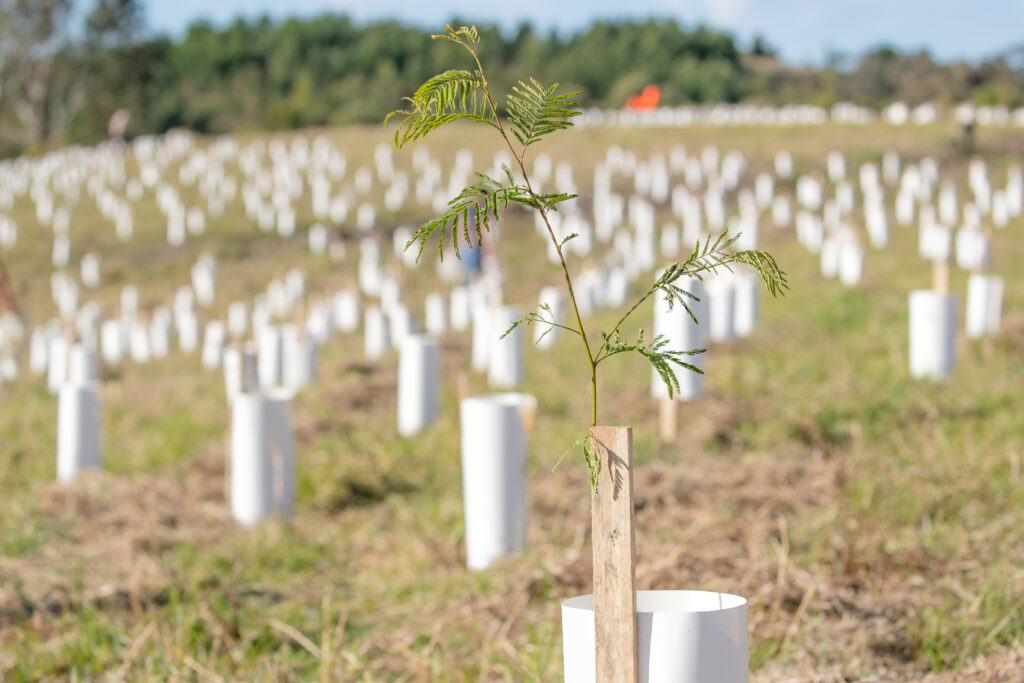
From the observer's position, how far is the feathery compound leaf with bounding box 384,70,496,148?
6.08 ft

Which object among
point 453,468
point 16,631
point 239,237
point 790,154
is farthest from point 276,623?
point 790,154

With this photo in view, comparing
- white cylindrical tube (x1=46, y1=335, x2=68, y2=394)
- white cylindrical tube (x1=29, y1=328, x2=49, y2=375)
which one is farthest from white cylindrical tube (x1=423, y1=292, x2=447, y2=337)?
white cylindrical tube (x1=29, y1=328, x2=49, y2=375)

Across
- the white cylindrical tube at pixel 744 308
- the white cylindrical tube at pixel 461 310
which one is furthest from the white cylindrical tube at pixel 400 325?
the white cylindrical tube at pixel 744 308

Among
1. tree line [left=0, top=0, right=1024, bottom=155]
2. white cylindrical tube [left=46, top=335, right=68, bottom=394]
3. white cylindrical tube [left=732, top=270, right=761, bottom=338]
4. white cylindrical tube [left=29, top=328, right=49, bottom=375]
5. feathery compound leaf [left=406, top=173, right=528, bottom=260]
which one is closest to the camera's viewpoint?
feathery compound leaf [left=406, top=173, right=528, bottom=260]

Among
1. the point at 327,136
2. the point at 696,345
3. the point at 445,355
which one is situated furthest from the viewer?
the point at 327,136

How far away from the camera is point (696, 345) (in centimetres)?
588

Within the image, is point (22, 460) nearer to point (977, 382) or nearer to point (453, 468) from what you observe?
point (453, 468)

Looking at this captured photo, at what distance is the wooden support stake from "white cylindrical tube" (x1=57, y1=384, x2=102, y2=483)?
212 inches

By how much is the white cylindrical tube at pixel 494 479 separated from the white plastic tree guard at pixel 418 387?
267cm

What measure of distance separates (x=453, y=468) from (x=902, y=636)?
3.17 m

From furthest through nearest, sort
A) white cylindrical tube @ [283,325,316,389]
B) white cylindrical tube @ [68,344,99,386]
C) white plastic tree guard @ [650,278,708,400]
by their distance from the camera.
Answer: white cylindrical tube @ [68,344,99,386] < white cylindrical tube @ [283,325,316,389] < white plastic tree guard @ [650,278,708,400]

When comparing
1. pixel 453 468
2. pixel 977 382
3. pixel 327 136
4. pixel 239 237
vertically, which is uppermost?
pixel 327 136

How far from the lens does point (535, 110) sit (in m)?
1.89

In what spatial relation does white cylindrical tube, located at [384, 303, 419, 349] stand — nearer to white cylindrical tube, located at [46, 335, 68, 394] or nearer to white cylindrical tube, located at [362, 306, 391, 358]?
white cylindrical tube, located at [362, 306, 391, 358]
